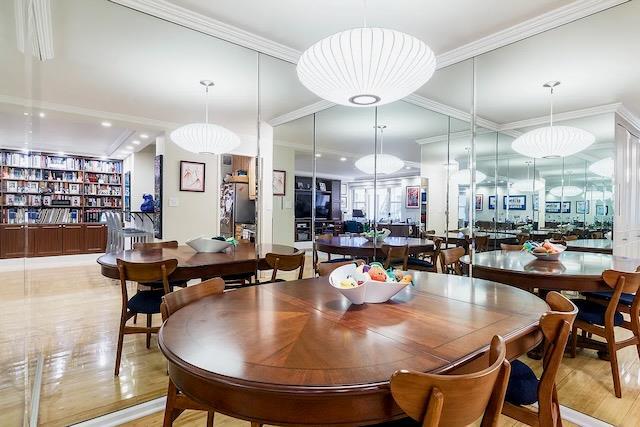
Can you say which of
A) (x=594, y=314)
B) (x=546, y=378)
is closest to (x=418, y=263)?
(x=594, y=314)

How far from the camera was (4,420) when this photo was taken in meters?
1.32

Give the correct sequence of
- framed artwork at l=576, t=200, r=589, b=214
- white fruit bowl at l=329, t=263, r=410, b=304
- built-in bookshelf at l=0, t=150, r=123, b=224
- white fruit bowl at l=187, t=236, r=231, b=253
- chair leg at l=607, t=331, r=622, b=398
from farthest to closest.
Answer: built-in bookshelf at l=0, t=150, r=123, b=224
white fruit bowl at l=187, t=236, r=231, b=253
framed artwork at l=576, t=200, r=589, b=214
chair leg at l=607, t=331, r=622, b=398
white fruit bowl at l=329, t=263, r=410, b=304

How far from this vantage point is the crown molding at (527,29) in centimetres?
226

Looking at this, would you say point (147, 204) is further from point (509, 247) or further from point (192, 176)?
point (509, 247)

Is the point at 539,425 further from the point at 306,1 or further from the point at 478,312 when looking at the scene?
the point at 306,1

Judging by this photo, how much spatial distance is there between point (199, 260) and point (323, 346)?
1677 millimetres

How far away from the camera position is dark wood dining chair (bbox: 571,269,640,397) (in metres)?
1.94

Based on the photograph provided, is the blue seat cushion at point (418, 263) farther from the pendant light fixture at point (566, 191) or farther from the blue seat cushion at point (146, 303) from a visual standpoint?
the blue seat cushion at point (146, 303)

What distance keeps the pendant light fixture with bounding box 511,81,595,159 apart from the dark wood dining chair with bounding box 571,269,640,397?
1.05 meters

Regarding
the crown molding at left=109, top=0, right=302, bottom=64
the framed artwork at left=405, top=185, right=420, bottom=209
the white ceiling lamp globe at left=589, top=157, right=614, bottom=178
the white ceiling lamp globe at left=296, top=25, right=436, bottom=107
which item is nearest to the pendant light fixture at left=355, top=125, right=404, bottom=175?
the framed artwork at left=405, top=185, right=420, bottom=209

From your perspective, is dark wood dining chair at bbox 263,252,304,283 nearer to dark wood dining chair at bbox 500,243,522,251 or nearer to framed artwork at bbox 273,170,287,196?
framed artwork at bbox 273,170,287,196

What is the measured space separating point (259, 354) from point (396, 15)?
7.78ft

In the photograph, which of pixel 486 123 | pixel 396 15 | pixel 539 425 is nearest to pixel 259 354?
pixel 539 425

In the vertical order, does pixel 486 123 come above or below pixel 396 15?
below
